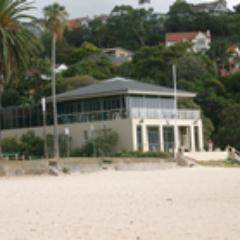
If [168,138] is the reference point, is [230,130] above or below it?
above

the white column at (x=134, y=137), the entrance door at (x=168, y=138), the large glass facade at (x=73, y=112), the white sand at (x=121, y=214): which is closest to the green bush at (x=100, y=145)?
the white column at (x=134, y=137)

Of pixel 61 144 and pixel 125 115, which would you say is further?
pixel 61 144

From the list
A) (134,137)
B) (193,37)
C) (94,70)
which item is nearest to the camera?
(134,137)

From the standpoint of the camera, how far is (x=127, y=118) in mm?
70812

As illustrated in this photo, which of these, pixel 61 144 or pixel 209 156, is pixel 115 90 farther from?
pixel 209 156

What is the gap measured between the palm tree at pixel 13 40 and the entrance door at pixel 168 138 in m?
27.8

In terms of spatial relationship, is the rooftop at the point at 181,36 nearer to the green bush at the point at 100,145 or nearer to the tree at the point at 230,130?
the tree at the point at 230,130

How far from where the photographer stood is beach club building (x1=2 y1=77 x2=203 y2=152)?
70.9 m

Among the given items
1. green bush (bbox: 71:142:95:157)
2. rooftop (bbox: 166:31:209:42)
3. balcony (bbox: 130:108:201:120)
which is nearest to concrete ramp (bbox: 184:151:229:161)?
green bush (bbox: 71:142:95:157)

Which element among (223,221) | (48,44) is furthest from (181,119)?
(48,44)

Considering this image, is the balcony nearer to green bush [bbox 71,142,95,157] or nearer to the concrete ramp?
green bush [bbox 71,142,95,157]

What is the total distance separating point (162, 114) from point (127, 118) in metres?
5.30

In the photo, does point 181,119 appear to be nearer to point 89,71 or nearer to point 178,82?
point 178,82

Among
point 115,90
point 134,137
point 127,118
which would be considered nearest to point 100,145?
point 134,137
